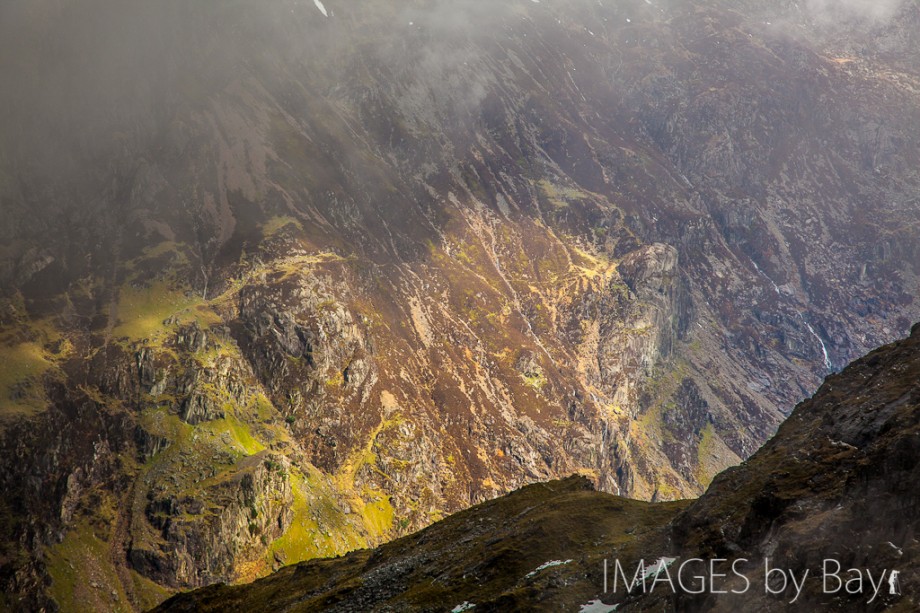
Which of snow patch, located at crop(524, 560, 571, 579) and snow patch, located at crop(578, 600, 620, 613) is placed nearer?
snow patch, located at crop(578, 600, 620, 613)

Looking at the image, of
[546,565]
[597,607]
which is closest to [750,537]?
[597,607]

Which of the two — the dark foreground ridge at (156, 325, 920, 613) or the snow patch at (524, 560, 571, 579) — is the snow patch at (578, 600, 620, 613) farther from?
the snow patch at (524, 560, 571, 579)

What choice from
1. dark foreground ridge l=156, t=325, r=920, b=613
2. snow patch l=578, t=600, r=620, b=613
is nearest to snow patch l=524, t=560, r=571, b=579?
dark foreground ridge l=156, t=325, r=920, b=613

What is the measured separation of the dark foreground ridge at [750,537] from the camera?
141 feet

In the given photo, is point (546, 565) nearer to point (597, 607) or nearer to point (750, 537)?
point (597, 607)

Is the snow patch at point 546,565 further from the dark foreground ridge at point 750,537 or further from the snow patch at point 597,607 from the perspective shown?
the snow patch at point 597,607

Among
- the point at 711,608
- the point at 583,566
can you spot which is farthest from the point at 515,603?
the point at 711,608

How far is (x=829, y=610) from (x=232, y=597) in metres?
115

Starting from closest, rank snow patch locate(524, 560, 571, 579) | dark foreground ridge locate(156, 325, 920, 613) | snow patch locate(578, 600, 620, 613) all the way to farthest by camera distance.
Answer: dark foreground ridge locate(156, 325, 920, 613), snow patch locate(578, 600, 620, 613), snow patch locate(524, 560, 571, 579)

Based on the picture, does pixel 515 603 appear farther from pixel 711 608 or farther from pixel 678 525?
pixel 711 608

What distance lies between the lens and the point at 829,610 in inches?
1594

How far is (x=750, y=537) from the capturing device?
51.3 metres

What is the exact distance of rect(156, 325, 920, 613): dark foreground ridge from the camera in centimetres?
4284

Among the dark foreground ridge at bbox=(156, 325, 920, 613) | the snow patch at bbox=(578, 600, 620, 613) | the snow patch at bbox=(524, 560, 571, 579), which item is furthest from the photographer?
the snow patch at bbox=(524, 560, 571, 579)
